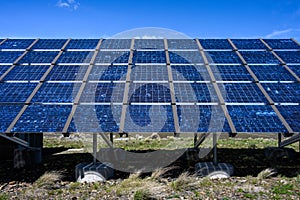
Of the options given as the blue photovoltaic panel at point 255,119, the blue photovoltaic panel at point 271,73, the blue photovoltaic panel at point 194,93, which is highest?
the blue photovoltaic panel at point 271,73

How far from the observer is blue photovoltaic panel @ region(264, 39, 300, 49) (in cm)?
1695

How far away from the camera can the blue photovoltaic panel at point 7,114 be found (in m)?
10.9

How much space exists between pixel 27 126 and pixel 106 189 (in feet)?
12.1

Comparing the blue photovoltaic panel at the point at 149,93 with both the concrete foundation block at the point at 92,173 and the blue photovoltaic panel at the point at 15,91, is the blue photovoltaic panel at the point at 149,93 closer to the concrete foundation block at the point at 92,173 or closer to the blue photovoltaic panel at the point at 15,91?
the concrete foundation block at the point at 92,173

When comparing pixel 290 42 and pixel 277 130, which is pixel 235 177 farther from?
pixel 290 42

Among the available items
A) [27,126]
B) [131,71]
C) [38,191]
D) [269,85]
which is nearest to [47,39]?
[131,71]

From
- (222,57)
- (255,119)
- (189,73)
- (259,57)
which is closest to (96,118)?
(189,73)

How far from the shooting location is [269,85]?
13156 millimetres

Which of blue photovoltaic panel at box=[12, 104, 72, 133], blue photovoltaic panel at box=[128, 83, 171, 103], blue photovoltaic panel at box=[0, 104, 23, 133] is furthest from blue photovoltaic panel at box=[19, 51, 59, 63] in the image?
blue photovoltaic panel at box=[128, 83, 171, 103]

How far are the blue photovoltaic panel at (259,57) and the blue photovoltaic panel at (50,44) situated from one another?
10310mm

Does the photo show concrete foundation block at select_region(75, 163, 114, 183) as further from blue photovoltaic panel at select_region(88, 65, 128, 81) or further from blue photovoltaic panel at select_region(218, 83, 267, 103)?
blue photovoltaic panel at select_region(218, 83, 267, 103)

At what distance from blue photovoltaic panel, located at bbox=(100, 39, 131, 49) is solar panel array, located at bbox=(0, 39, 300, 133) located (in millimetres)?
115

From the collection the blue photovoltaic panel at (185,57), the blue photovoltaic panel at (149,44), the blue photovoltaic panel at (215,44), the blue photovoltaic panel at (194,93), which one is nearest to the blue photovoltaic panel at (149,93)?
the blue photovoltaic panel at (194,93)

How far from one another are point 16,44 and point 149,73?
8.95 meters
